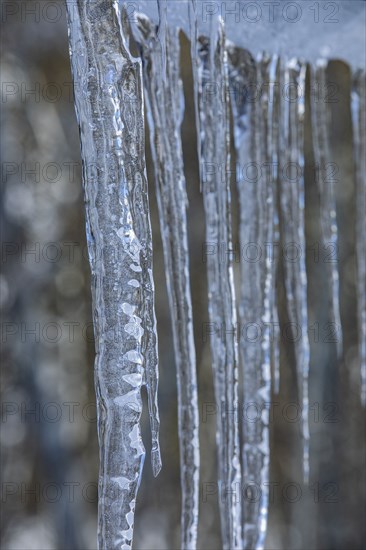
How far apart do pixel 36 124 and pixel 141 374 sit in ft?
7.34

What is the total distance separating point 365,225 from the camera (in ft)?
4.50

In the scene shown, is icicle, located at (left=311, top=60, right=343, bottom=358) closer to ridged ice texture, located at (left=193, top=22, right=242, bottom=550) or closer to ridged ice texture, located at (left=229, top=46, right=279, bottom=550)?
ridged ice texture, located at (left=229, top=46, right=279, bottom=550)

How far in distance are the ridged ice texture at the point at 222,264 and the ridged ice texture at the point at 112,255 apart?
253 millimetres

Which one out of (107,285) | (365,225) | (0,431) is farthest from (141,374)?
(0,431)

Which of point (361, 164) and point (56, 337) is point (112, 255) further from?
point (56, 337)

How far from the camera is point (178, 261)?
2.88 feet

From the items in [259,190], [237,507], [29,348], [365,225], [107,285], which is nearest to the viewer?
[107,285]

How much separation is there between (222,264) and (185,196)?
96mm

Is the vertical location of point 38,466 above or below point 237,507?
below

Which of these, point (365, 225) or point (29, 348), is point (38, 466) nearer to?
point (29, 348)

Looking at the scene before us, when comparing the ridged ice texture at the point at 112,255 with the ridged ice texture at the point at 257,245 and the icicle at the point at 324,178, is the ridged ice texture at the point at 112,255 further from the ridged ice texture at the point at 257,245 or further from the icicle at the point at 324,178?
the icicle at the point at 324,178

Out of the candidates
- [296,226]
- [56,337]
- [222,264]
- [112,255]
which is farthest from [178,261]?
[56,337]

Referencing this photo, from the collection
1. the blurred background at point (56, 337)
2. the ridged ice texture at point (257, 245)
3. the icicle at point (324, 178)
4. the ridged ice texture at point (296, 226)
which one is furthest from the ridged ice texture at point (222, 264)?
the blurred background at point (56, 337)

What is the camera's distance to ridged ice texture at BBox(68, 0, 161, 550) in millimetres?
646
